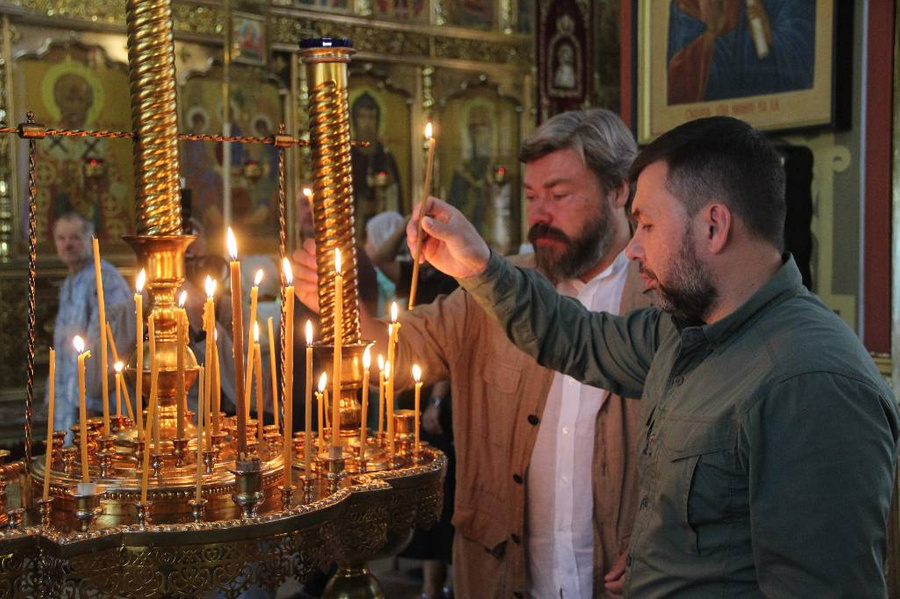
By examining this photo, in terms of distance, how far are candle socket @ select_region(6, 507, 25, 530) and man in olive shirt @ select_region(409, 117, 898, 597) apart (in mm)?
873

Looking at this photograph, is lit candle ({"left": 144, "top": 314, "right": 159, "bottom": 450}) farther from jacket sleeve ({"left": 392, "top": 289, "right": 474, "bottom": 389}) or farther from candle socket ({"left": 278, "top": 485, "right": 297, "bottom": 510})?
jacket sleeve ({"left": 392, "top": 289, "right": 474, "bottom": 389})

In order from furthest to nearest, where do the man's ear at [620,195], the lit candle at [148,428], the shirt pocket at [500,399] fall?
the man's ear at [620,195] < the shirt pocket at [500,399] < the lit candle at [148,428]

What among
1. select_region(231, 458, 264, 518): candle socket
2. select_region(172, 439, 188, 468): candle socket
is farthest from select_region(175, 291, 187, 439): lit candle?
select_region(231, 458, 264, 518): candle socket

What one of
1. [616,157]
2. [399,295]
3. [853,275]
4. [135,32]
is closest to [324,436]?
[135,32]

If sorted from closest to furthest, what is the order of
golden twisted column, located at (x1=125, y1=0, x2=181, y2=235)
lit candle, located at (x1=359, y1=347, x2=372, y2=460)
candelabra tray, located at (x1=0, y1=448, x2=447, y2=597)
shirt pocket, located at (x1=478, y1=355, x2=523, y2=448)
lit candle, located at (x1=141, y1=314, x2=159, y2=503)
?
candelabra tray, located at (x1=0, y1=448, x2=447, y2=597)
lit candle, located at (x1=141, y1=314, x2=159, y2=503)
golden twisted column, located at (x1=125, y1=0, x2=181, y2=235)
lit candle, located at (x1=359, y1=347, x2=372, y2=460)
shirt pocket, located at (x1=478, y1=355, x2=523, y2=448)

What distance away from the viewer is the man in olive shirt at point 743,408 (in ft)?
4.33

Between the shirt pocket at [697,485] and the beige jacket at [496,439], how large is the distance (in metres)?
0.81

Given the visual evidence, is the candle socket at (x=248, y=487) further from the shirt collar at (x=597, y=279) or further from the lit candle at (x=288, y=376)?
the shirt collar at (x=597, y=279)

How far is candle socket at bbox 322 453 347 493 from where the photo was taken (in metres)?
1.47

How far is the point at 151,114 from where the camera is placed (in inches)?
60.1

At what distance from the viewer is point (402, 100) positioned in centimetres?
957

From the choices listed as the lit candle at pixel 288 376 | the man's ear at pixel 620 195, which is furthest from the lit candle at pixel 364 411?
the man's ear at pixel 620 195

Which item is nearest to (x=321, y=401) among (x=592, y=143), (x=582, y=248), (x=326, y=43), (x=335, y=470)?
(x=335, y=470)

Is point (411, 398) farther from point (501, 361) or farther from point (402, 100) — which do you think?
point (402, 100)
